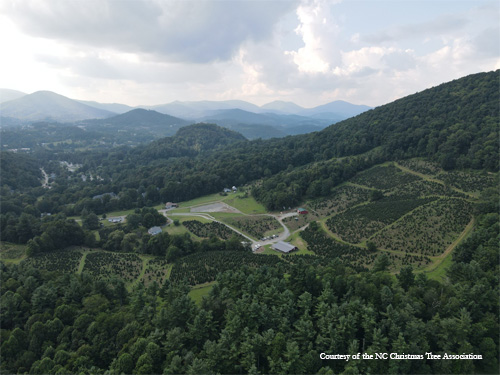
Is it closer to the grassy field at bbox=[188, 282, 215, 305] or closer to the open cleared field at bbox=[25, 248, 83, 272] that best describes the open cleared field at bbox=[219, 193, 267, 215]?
the grassy field at bbox=[188, 282, 215, 305]

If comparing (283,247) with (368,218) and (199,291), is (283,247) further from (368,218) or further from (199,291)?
(368,218)

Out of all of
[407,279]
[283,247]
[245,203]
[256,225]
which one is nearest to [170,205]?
[245,203]

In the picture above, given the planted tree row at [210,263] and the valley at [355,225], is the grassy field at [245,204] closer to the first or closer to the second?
the valley at [355,225]

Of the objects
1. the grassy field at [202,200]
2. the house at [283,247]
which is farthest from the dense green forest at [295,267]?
the grassy field at [202,200]

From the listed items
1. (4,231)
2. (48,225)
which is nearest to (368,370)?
(48,225)

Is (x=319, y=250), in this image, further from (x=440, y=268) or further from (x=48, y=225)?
(x=48, y=225)

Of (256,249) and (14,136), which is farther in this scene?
(14,136)

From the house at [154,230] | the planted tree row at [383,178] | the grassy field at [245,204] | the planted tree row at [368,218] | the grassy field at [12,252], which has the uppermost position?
the planted tree row at [383,178]
